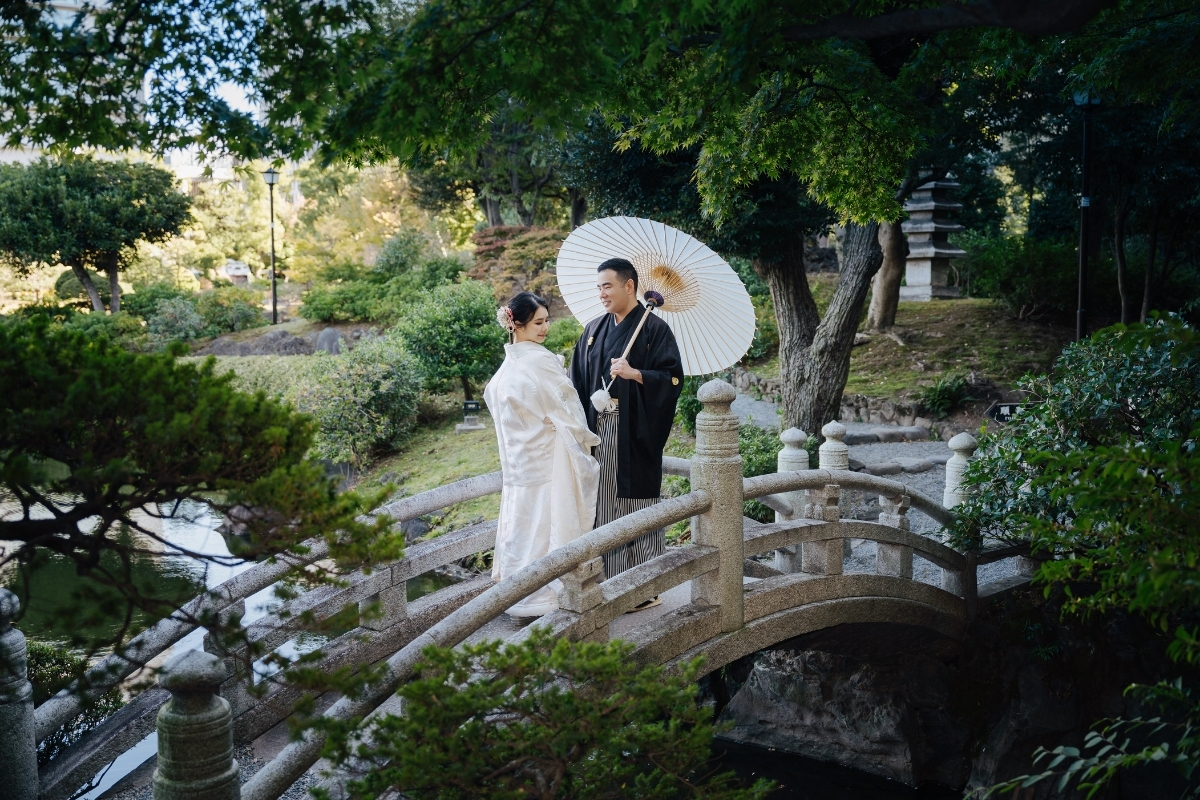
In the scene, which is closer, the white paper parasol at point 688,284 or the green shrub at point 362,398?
the white paper parasol at point 688,284

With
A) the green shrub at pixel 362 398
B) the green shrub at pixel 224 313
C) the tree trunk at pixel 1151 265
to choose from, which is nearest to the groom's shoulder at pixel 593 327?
the green shrub at pixel 362 398

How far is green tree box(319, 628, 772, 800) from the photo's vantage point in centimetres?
312

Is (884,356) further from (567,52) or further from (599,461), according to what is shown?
(567,52)

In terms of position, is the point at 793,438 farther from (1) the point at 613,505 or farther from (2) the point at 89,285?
(2) the point at 89,285

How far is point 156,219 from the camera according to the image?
73.8 ft

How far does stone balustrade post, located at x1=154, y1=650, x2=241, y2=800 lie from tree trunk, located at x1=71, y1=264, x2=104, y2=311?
858 inches

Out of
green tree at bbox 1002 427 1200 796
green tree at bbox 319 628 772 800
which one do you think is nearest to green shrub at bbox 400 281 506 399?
green tree at bbox 319 628 772 800

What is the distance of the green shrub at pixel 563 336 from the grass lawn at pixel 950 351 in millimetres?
3243

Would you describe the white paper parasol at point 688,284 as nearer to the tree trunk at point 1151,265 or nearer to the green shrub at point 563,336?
the green shrub at point 563,336

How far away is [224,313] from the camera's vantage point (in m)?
23.2

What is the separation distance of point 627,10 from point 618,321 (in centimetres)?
214

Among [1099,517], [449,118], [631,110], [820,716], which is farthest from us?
[820,716]

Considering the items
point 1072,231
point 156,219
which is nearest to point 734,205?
point 1072,231

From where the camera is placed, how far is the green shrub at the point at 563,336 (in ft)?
57.2
